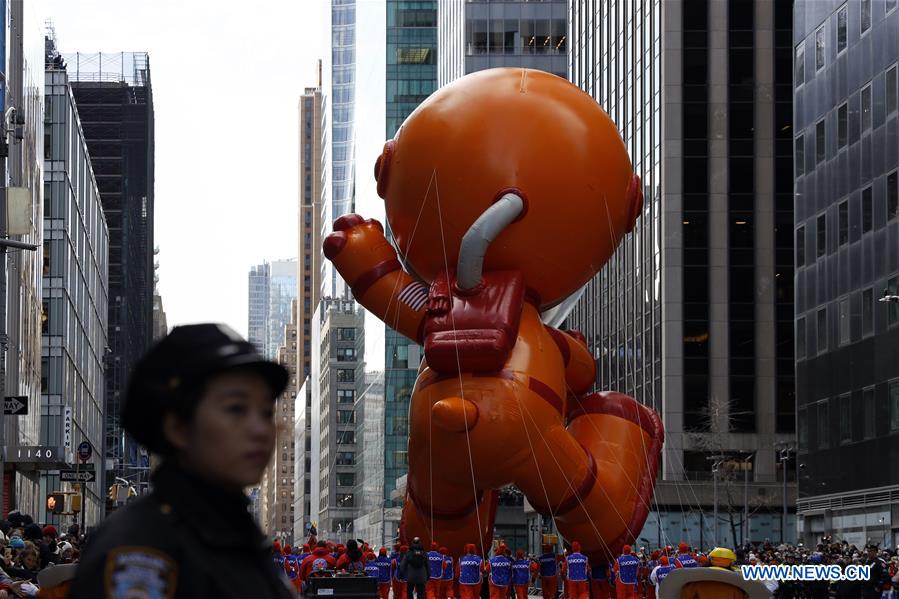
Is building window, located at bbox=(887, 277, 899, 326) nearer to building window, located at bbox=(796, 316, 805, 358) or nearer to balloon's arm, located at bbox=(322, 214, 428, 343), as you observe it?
building window, located at bbox=(796, 316, 805, 358)

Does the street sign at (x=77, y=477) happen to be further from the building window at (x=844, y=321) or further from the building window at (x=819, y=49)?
the building window at (x=819, y=49)

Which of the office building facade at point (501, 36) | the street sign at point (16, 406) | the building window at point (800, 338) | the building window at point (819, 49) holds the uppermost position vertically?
the office building facade at point (501, 36)

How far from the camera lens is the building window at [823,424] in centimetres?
4059

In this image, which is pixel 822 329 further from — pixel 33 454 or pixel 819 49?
pixel 33 454

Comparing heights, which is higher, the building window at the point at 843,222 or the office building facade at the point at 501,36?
the office building facade at the point at 501,36

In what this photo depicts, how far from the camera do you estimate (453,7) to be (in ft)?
252

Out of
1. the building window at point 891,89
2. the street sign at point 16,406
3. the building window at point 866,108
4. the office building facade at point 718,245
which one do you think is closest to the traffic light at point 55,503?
the street sign at point 16,406

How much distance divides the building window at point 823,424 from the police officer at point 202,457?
39637 millimetres

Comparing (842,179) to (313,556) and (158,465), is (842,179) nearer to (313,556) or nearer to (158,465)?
(313,556)

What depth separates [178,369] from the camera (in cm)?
245

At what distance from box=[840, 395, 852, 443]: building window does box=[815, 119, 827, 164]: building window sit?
273 inches

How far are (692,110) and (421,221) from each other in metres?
47.7

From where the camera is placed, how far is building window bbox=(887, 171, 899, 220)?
35.5m

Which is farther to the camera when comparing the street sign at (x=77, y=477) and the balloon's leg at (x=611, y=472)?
the street sign at (x=77, y=477)
